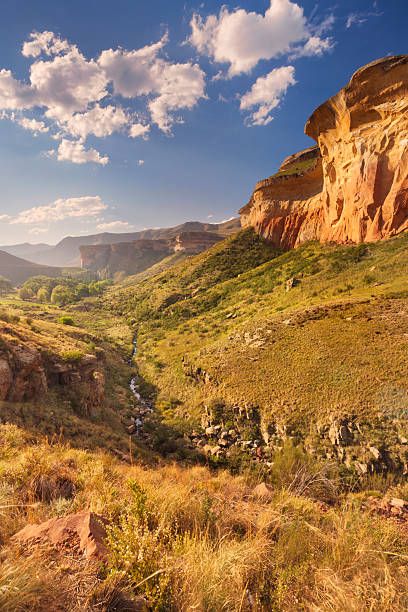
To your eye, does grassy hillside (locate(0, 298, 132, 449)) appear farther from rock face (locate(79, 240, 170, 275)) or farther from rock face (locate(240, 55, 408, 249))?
rock face (locate(79, 240, 170, 275))

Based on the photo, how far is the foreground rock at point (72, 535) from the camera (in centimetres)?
277

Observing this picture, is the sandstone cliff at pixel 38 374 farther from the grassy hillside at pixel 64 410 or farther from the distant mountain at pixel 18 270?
the distant mountain at pixel 18 270

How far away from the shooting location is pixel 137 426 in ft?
54.6

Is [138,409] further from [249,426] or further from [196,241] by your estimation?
[196,241]

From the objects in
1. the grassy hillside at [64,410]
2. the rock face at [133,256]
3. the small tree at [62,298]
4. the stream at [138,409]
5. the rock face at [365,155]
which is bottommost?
the stream at [138,409]

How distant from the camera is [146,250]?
168m

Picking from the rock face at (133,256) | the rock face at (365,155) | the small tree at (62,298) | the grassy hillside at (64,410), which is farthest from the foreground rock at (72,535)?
the rock face at (133,256)

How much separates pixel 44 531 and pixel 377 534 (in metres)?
4.35

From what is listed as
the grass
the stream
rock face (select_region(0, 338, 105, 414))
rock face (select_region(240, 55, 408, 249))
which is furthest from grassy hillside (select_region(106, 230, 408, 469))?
the grass

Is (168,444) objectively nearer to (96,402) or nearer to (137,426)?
(137,426)

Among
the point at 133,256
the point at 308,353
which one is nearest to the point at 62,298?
the point at 308,353

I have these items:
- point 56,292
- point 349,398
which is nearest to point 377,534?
point 349,398

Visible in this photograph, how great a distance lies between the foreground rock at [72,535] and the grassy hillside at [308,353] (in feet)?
37.7

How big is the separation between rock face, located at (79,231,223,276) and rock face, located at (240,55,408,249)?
9399 cm
